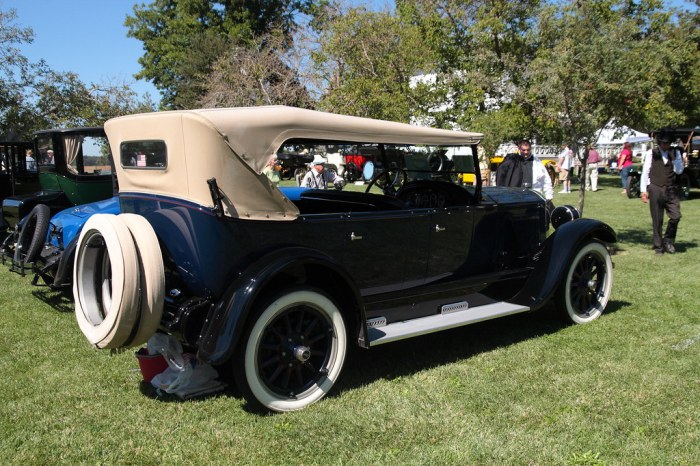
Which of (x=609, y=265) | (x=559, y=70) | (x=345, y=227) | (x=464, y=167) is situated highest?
(x=559, y=70)

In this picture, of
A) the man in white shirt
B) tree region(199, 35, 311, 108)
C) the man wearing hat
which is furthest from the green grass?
tree region(199, 35, 311, 108)

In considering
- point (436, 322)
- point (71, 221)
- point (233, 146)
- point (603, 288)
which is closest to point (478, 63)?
point (603, 288)

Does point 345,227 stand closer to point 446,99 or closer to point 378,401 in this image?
point 378,401

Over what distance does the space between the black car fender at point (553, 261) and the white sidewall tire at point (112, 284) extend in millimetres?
3131

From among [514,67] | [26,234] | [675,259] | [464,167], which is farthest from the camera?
[514,67]

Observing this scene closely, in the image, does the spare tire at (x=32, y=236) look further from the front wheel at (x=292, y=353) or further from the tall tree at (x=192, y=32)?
the tall tree at (x=192, y=32)

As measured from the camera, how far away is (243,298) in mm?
3256

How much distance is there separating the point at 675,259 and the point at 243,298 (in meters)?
7.28

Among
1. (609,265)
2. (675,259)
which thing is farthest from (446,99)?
(609,265)

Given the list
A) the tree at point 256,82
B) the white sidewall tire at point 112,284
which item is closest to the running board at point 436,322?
the white sidewall tire at point 112,284

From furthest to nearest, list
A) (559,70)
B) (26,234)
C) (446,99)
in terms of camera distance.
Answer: (446,99) → (559,70) → (26,234)

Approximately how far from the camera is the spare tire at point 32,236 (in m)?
6.05

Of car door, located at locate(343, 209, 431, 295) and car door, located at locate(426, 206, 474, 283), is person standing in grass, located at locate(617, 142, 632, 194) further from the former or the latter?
car door, located at locate(343, 209, 431, 295)

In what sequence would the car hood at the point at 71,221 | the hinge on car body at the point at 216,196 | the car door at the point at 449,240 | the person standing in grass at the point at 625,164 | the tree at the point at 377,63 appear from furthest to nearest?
the person standing in grass at the point at 625,164
the tree at the point at 377,63
the car hood at the point at 71,221
the car door at the point at 449,240
the hinge on car body at the point at 216,196
